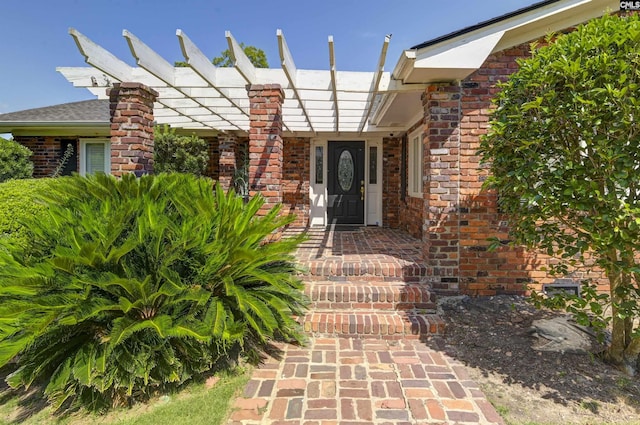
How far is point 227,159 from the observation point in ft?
27.0

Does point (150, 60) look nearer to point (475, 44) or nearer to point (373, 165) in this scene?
point (475, 44)

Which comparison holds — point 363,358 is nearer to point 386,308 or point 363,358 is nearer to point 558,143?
point 386,308

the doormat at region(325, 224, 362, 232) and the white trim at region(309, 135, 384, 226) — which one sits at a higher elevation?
the white trim at region(309, 135, 384, 226)

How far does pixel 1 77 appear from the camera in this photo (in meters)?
7.89

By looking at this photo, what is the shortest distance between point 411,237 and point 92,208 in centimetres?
538

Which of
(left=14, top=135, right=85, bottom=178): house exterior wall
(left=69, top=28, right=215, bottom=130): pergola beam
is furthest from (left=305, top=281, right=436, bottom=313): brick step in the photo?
(left=14, top=135, right=85, bottom=178): house exterior wall

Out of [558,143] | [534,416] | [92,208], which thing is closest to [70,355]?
[92,208]

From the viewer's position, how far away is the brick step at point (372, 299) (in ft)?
12.1

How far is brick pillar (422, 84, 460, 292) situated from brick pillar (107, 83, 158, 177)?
377 centimetres

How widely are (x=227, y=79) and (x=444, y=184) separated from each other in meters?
3.20

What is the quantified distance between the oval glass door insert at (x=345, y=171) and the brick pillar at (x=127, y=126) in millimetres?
5038

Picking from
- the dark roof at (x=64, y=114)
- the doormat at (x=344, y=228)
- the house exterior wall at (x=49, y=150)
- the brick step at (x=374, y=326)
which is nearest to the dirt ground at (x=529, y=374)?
the brick step at (x=374, y=326)

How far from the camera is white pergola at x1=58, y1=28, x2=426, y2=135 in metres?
3.67

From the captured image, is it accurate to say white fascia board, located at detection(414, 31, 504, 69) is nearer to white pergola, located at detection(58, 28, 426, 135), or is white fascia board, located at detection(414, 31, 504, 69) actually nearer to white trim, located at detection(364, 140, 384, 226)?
white pergola, located at detection(58, 28, 426, 135)
